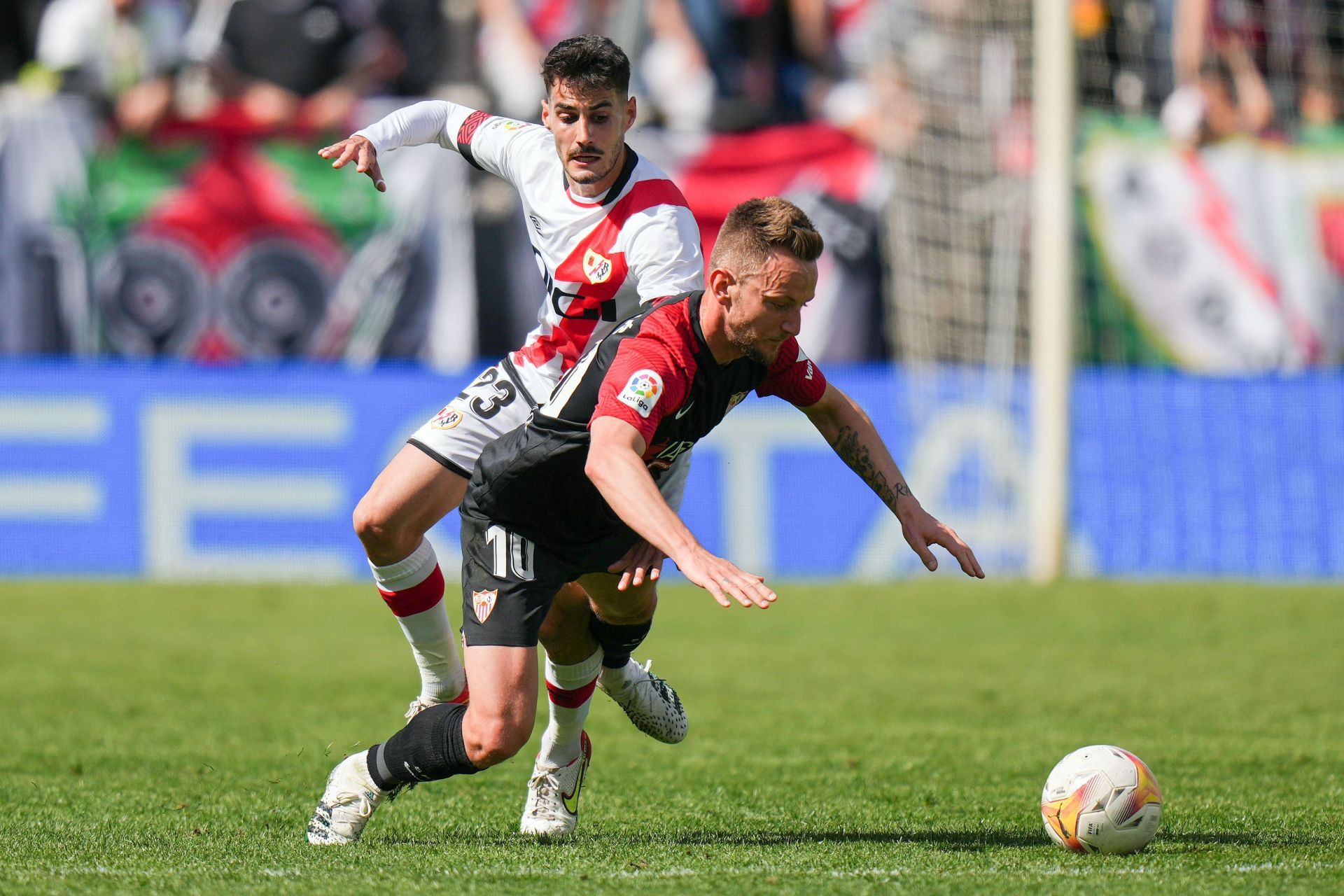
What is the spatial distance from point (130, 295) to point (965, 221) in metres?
9.30

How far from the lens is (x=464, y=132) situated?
6469mm

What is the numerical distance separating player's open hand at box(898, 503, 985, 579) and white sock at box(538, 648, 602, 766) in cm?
131

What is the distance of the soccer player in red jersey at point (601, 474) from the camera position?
4785 mm

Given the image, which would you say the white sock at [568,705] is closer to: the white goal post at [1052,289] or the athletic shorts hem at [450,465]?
the athletic shorts hem at [450,465]

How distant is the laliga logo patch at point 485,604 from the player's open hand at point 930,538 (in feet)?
4.26

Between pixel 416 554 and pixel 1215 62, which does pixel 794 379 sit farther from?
pixel 1215 62

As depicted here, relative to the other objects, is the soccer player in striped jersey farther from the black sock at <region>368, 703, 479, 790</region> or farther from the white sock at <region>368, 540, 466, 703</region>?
the black sock at <region>368, 703, 479, 790</region>

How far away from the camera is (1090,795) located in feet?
17.3

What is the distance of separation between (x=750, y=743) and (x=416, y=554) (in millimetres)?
2333

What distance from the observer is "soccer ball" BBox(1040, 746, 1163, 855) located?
5230 millimetres

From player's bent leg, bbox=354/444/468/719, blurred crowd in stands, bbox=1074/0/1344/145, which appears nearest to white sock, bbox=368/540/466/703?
player's bent leg, bbox=354/444/468/719

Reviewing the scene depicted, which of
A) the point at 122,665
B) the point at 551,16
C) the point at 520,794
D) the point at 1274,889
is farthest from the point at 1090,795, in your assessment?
the point at 551,16

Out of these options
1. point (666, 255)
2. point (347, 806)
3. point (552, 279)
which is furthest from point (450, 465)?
point (347, 806)

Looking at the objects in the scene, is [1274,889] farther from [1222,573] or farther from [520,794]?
[1222,573]
